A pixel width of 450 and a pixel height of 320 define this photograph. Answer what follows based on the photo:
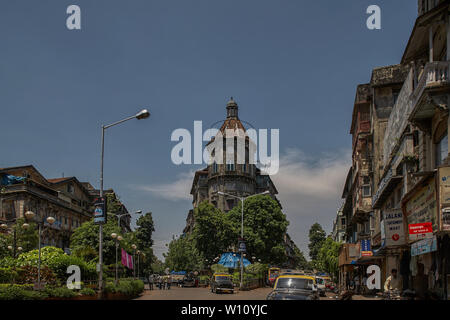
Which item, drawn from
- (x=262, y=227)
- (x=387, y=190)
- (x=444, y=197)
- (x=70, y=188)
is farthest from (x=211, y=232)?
(x=444, y=197)

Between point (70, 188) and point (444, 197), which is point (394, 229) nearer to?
point (444, 197)

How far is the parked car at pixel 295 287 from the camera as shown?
19.4 m

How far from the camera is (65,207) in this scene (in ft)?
229

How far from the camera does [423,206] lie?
21422 mm

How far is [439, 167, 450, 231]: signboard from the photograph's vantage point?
56.7 feet

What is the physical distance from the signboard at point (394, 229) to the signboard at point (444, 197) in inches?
327

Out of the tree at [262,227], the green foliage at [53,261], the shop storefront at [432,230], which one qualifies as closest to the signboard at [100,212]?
the green foliage at [53,261]

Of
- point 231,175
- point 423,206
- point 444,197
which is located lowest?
point 423,206

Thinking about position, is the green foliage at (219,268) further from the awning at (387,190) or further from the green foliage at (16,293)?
the green foliage at (16,293)

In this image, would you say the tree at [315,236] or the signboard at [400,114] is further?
the tree at [315,236]

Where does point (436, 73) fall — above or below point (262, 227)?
above

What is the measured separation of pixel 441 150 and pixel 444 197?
4022mm

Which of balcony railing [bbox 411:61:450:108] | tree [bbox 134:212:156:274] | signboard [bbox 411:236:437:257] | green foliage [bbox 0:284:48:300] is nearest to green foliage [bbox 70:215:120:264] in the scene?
green foliage [bbox 0:284:48:300]

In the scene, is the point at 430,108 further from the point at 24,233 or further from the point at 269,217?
the point at 269,217
